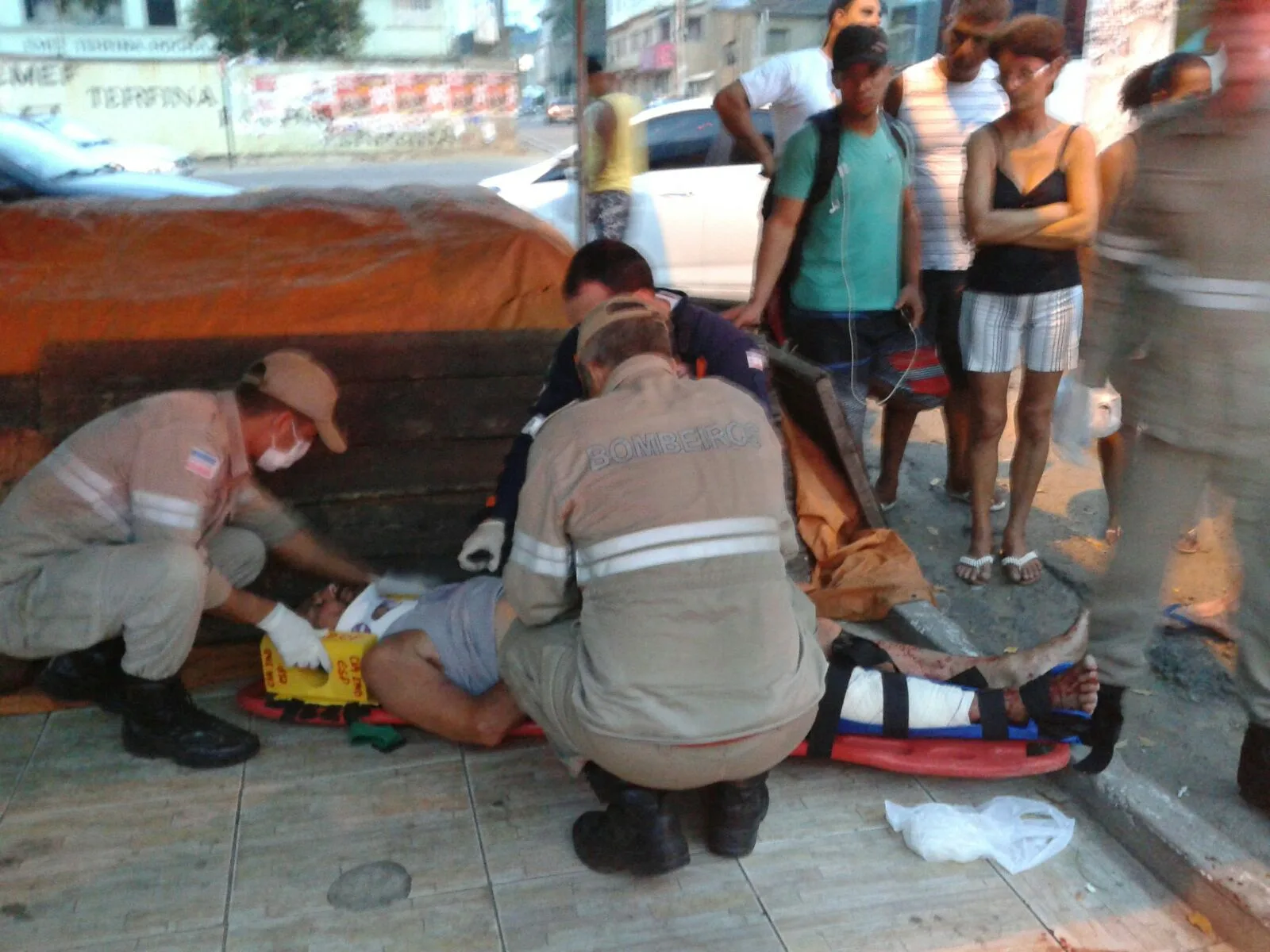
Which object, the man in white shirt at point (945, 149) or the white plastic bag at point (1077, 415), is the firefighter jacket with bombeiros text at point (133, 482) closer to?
the white plastic bag at point (1077, 415)

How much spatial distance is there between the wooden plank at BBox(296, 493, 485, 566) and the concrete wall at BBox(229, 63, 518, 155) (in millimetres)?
2774

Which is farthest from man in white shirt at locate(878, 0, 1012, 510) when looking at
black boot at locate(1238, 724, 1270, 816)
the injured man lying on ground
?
black boot at locate(1238, 724, 1270, 816)

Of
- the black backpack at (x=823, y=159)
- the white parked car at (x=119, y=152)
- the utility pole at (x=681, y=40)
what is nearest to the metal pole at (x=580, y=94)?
the black backpack at (x=823, y=159)

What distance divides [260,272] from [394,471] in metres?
0.83

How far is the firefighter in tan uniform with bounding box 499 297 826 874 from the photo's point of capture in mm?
2248

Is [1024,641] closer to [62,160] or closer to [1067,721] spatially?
[1067,721]

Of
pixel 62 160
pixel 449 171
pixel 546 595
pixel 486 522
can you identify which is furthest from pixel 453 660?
pixel 62 160

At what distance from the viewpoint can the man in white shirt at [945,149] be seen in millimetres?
4438

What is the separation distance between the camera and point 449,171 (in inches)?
259

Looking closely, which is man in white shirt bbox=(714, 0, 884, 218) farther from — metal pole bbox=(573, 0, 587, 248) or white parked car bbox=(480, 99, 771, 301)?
white parked car bbox=(480, 99, 771, 301)

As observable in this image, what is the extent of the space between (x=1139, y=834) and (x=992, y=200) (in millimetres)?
2230

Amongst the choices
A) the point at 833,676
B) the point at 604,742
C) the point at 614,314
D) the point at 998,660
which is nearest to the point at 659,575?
the point at 604,742

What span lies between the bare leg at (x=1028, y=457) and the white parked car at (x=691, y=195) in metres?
4.07

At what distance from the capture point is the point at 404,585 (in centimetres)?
358
